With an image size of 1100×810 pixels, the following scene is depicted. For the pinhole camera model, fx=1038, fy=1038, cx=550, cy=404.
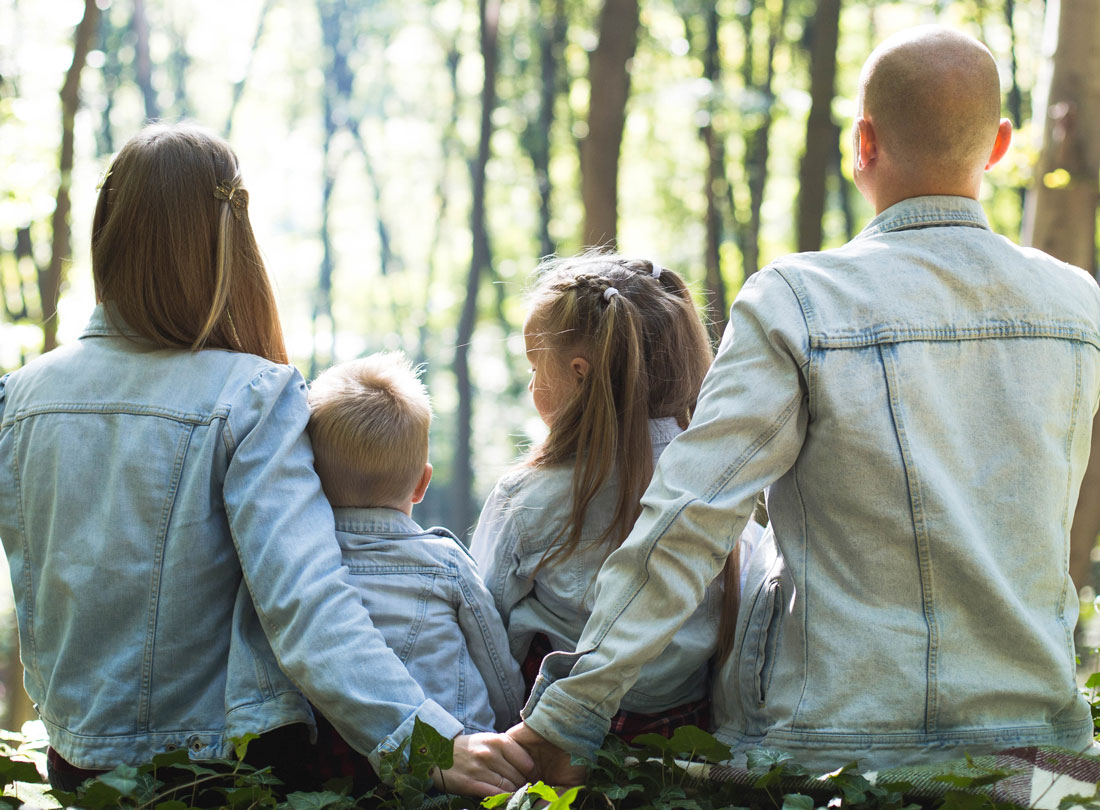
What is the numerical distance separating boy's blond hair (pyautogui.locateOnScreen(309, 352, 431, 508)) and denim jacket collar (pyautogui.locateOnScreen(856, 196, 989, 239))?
1.23 metres

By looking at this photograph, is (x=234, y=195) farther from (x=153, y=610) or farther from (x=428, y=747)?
(x=428, y=747)

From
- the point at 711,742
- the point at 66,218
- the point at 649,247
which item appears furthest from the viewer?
the point at 649,247

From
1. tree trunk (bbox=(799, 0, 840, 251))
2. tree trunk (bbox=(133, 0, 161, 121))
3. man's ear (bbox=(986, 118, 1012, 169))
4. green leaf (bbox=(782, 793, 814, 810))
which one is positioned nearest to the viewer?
green leaf (bbox=(782, 793, 814, 810))

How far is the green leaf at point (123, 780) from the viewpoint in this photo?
6.33 ft

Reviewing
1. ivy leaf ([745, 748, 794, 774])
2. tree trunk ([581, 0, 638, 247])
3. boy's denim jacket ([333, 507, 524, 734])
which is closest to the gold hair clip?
boy's denim jacket ([333, 507, 524, 734])

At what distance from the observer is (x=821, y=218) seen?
328 inches

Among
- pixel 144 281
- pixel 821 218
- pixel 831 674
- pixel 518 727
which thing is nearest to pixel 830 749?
pixel 831 674

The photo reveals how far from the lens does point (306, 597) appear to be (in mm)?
2285

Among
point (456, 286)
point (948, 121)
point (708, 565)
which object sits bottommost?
point (456, 286)

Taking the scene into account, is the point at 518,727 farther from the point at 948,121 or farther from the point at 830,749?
the point at 948,121

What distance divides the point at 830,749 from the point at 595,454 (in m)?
0.90

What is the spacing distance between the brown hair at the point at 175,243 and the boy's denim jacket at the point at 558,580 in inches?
32.5

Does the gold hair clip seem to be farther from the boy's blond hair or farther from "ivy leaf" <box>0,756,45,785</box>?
"ivy leaf" <box>0,756,45,785</box>

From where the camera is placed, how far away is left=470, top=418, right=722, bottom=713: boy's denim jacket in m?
2.53
